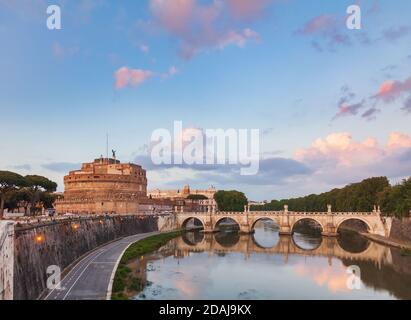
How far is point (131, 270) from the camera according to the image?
116ft

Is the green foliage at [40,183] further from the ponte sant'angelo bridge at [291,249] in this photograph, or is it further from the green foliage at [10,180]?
the ponte sant'angelo bridge at [291,249]

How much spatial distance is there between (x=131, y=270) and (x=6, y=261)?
1744cm

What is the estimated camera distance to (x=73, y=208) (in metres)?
77.5

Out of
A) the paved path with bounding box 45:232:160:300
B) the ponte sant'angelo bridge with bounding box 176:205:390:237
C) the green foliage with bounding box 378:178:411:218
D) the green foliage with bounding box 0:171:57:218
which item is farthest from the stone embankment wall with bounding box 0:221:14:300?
the ponte sant'angelo bridge with bounding box 176:205:390:237

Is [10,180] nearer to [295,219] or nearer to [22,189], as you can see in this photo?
[22,189]

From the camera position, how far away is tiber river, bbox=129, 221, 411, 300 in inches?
1185

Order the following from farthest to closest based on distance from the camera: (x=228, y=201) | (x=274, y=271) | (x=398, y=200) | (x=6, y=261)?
1. (x=228, y=201)
2. (x=398, y=200)
3. (x=274, y=271)
4. (x=6, y=261)

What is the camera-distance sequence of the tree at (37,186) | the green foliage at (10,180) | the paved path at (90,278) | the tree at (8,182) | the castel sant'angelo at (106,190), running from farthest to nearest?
1. the castel sant'angelo at (106,190)
2. the tree at (37,186)
3. the green foliage at (10,180)
4. the tree at (8,182)
5. the paved path at (90,278)

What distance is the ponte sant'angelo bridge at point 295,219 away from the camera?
210 feet

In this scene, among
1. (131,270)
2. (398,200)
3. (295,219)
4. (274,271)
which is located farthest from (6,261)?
(295,219)

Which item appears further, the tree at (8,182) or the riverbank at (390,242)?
the tree at (8,182)

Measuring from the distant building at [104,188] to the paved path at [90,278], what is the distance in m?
34.3

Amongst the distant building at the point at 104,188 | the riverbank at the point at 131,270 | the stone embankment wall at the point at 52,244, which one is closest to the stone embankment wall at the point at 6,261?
the stone embankment wall at the point at 52,244
